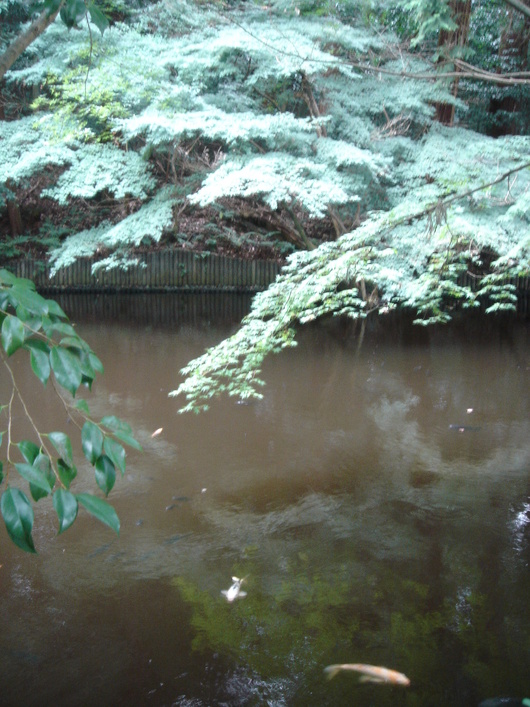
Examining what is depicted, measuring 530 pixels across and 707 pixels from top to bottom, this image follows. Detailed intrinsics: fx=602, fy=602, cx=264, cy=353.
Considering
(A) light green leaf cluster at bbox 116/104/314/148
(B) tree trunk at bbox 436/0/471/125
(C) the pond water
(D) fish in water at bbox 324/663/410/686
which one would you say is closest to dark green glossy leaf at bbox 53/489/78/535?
(C) the pond water

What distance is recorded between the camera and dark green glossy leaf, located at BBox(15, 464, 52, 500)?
Result: 82 cm

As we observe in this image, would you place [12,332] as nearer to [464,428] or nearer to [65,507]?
[65,507]

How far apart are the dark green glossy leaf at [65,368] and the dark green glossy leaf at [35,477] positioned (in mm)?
123

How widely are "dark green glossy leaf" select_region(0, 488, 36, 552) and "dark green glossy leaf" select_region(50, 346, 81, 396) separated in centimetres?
16

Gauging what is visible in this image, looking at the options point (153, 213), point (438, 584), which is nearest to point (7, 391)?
point (153, 213)

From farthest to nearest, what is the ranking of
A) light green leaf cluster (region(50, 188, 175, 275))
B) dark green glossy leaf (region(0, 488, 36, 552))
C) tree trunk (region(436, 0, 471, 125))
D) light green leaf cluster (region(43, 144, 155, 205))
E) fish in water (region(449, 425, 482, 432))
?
light green leaf cluster (region(50, 188, 175, 275)) < light green leaf cluster (region(43, 144, 155, 205)) < tree trunk (region(436, 0, 471, 125)) < fish in water (region(449, 425, 482, 432)) < dark green glossy leaf (region(0, 488, 36, 552))

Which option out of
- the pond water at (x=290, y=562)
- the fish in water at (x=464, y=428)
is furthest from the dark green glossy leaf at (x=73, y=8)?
the fish in water at (x=464, y=428)

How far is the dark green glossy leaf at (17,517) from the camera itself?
781mm

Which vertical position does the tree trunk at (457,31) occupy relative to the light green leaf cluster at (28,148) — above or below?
above

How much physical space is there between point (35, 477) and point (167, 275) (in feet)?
34.3

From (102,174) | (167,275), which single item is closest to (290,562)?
(102,174)

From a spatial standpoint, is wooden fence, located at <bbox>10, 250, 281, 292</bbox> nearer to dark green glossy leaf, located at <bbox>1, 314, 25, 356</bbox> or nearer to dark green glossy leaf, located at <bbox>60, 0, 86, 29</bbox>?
dark green glossy leaf, located at <bbox>60, 0, 86, 29</bbox>

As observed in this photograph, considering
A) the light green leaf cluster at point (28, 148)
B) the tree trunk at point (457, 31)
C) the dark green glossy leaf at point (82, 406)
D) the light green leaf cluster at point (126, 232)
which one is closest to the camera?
the dark green glossy leaf at point (82, 406)

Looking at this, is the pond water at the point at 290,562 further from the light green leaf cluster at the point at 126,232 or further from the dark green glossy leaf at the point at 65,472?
the light green leaf cluster at the point at 126,232
